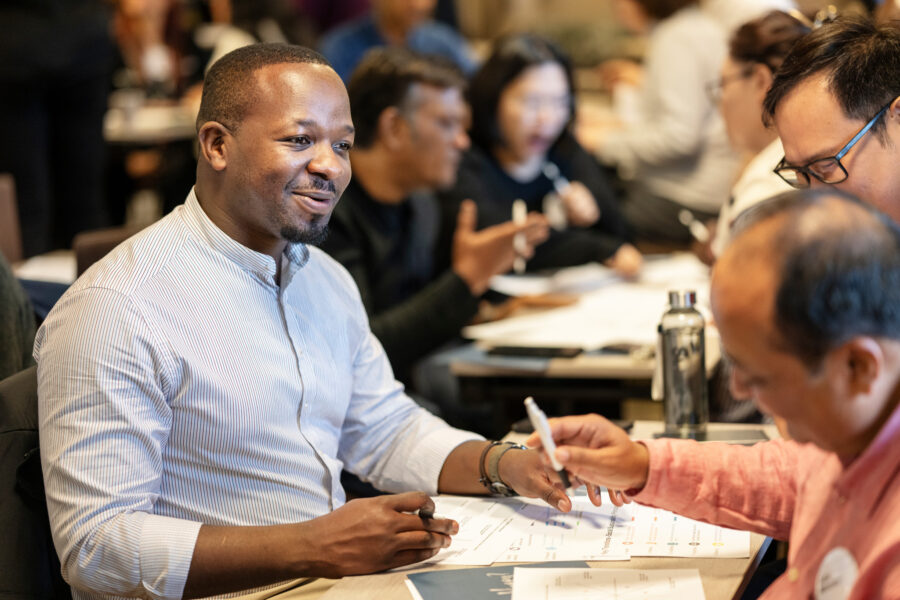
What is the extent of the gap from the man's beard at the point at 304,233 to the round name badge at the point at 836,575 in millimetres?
892

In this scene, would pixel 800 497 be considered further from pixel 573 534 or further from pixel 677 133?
pixel 677 133

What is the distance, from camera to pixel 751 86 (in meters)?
2.68

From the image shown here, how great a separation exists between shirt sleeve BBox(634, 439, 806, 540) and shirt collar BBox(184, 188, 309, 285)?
24.9 inches

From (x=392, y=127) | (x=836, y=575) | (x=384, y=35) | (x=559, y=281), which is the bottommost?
(x=559, y=281)

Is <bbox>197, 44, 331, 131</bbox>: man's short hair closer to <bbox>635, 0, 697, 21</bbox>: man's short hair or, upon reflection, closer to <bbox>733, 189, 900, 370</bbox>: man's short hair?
<bbox>733, 189, 900, 370</bbox>: man's short hair

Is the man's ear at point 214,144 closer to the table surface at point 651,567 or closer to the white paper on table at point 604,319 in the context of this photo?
the table surface at point 651,567

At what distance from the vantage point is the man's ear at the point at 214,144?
161 cm

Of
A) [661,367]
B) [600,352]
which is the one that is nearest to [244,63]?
[661,367]

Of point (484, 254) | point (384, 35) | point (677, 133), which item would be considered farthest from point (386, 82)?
point (384, 35)

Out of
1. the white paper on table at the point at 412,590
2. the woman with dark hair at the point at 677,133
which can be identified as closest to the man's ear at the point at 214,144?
the white paper on table at the point at 412,590

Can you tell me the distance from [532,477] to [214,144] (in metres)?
0.70

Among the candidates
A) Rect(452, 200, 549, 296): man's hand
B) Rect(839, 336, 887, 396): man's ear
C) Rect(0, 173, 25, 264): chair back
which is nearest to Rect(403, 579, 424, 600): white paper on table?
Rect(839, 336, 887, 396): man's ear

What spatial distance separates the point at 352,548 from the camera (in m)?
1.40

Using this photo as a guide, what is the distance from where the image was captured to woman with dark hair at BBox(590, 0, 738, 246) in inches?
177
